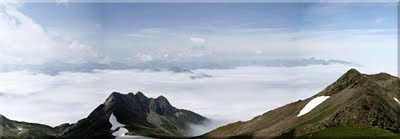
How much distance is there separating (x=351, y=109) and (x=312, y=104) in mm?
28591

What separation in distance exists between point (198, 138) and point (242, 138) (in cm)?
2769

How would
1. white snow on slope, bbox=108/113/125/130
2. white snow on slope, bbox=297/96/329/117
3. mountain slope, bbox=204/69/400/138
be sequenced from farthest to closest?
white snow on slope, bbox=108/113/125/130, white snow on slope, bbox=297/96/329/117, mountain slope, bbox=204/69/400/138

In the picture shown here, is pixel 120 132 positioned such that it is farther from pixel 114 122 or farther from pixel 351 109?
pixel 351 109

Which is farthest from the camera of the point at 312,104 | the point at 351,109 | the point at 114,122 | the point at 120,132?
the point at 114,122

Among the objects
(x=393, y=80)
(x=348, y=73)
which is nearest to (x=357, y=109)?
(x=393, y=80)

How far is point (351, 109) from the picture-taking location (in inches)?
3231

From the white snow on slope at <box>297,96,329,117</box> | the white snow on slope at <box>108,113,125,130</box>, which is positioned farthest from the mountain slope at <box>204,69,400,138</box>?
the white snow on slope at <box>108,113,125,130</box>

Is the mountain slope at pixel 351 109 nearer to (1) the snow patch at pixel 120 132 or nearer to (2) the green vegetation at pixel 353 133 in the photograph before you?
(2) the green vegetation at pixel 353 133

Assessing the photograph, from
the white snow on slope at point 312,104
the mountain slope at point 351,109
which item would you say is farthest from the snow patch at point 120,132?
the white snow on slope at point 312,104

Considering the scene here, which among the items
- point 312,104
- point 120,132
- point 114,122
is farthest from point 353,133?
point 114,122

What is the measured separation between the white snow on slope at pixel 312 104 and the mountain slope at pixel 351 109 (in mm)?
1389

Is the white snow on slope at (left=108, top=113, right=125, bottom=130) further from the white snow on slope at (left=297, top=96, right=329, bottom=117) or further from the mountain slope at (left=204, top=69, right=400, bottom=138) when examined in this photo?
the white snow on slope at (left=297, top=96, right=329, bottom=117)

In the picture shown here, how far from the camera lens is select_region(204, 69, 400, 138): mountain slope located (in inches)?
3145

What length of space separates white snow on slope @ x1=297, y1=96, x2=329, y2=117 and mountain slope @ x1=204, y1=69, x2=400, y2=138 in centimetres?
139
